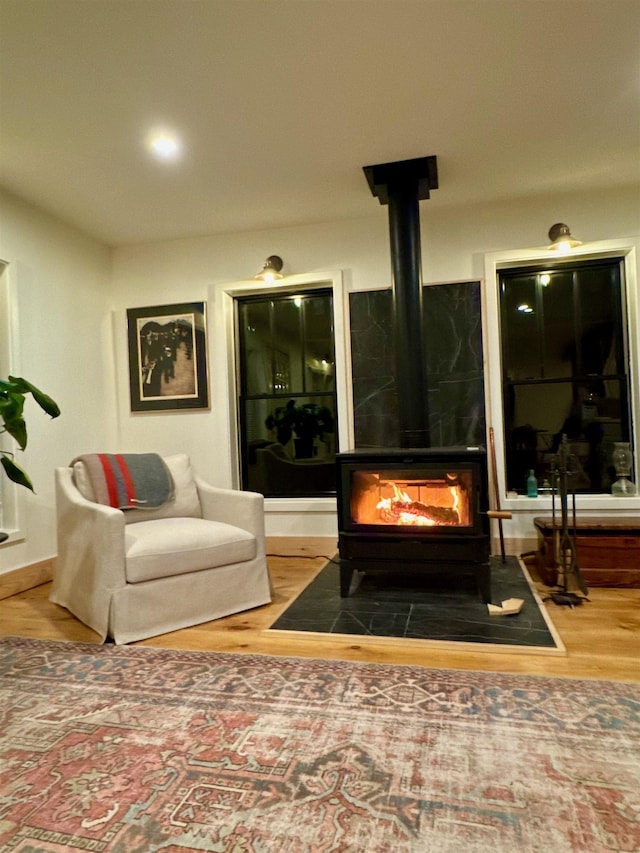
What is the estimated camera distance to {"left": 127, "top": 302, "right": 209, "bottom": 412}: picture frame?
3830mm

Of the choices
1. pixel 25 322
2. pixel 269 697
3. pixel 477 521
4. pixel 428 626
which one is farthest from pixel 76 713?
pixel 25 322

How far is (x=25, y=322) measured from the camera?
3.17m

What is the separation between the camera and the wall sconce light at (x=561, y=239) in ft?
10.3

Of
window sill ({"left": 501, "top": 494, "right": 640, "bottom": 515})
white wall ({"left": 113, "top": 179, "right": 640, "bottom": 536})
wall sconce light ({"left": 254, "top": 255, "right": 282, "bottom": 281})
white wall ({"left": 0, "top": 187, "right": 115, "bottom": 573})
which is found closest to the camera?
white wall ({"left": 0, "top": 187, "right": 115, "bottom": 573})

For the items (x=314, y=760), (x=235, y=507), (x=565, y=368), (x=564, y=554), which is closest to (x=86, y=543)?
(x=235, y=507)

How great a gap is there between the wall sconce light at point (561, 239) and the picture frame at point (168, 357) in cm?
248

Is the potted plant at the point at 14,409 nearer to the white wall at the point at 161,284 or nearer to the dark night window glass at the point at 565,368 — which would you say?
the white wall at the point at 161,284

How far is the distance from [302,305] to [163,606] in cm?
243

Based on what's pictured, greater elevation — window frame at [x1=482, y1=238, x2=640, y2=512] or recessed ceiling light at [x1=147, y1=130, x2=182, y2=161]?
recessed ceiling light at [x1=147, y1=130, x2=182, y2=161]

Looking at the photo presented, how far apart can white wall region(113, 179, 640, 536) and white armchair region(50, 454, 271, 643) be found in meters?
1.02

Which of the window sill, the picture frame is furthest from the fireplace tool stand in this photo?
the picture frame

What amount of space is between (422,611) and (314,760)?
1.19m

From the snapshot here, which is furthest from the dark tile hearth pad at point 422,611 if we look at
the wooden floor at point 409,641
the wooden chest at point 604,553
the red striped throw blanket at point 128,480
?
the red striped throw blanket at point 128,480

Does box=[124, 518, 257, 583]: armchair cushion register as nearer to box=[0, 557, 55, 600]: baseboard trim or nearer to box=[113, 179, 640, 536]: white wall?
box=[0, 557, 55, 600]: baseboard trim
